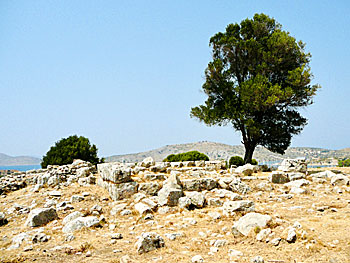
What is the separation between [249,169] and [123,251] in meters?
8.76

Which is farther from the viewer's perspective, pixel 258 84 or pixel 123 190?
pixel 258 84

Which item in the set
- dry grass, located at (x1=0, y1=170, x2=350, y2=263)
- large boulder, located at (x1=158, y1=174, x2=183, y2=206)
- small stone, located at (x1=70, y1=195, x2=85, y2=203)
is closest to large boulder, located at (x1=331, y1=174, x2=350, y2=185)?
dry grass, located at (x1=0, y1=170, x2=350, y2=263)

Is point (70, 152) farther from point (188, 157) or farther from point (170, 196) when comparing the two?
point (170, 196)

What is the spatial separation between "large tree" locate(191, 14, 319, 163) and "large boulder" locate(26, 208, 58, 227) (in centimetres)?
1500

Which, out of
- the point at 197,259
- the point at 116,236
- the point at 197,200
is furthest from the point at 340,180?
the point at 116,236

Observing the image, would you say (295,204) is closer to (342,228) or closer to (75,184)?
(342,228)

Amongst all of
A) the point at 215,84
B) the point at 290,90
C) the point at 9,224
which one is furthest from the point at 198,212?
the point at 215,84

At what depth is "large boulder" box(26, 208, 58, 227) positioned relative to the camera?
23.3 feet

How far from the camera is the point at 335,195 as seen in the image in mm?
8797

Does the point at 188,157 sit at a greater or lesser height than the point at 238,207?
greater

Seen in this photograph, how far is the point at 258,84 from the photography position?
18484mm

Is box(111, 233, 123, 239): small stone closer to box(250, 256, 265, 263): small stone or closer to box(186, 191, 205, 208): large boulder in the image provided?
box(186, 191, 205, 208): large boulder

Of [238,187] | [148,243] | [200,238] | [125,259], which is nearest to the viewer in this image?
[125,259]

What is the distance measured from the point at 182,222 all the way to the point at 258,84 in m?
14.3
